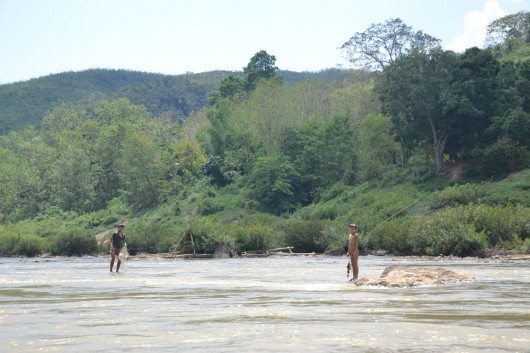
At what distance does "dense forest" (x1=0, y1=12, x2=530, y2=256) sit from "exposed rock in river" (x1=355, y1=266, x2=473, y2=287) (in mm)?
20133

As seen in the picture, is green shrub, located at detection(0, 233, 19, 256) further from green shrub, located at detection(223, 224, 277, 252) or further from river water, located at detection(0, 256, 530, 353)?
river water, located at detection(0, 256, 530, 353)

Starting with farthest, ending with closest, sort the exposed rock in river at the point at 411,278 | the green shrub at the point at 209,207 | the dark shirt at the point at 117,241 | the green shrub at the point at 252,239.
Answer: the green shrub at the point at 209,207 → the green shrub at the point at 252,239 → the dark shirt at the point at 117,241 → the exposed rock in river at the point at 411,278

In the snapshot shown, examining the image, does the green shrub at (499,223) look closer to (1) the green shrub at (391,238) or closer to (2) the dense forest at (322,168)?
(2) the dense forest at (322,168)

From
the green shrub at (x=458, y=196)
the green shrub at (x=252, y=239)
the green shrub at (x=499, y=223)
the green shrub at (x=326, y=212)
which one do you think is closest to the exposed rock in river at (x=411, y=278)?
the green shrub at (x=499, y=223)

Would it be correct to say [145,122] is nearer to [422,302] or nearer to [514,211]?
[514,211]

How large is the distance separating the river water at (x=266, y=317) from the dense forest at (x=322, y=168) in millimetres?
23403

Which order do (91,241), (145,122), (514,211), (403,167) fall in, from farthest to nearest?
(145,122) < (403,167) < (91,241) < (514,211)

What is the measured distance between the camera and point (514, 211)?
51844 millimetres

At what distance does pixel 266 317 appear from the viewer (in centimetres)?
1811

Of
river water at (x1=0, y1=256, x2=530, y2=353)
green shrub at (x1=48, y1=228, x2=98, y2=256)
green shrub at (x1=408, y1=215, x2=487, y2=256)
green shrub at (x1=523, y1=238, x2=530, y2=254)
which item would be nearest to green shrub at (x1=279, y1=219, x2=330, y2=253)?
green shrub at (x1=408, y1=215, x2=487, y2=256)

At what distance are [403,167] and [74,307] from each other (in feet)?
214

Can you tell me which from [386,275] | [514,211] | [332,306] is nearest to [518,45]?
[514,211]

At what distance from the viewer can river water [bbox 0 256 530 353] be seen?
14.3m

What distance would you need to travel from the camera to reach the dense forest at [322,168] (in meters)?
57.9
